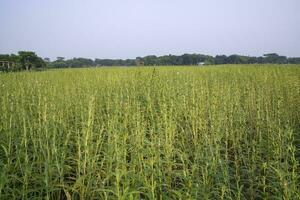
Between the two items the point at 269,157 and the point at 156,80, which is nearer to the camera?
the point at 269,157

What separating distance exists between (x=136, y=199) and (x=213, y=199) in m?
0.91

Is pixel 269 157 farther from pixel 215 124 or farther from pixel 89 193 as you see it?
pixel 89 193

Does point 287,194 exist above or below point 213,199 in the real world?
above

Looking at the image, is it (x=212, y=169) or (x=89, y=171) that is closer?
(x=89, y=171)

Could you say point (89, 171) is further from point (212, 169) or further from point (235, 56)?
point (235, 56)

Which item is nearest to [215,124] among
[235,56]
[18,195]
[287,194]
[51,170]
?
[287,194]

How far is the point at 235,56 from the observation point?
114 ft

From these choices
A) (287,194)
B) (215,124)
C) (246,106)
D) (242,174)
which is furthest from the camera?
(246,106)

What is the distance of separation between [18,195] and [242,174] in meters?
2.59

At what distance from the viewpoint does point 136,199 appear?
2.65 metres

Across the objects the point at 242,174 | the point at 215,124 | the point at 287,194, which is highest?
the point at 215,124

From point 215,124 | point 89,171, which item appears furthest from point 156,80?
point 89,171

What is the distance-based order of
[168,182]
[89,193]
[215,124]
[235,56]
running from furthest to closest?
1. [235,56]
2. [215,124]
3. [168,182]
4. [89,193]

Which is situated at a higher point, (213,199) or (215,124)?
(215,124)
